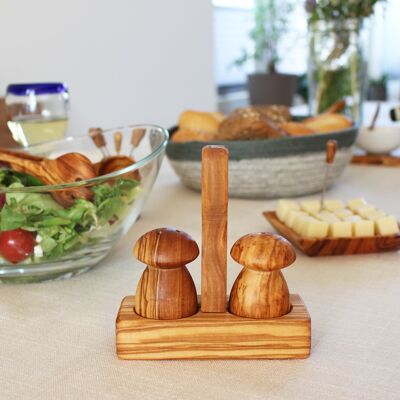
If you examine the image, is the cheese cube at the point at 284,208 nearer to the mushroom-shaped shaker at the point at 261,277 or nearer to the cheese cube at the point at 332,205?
the cheese cube at the point at 332,205

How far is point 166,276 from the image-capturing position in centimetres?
53

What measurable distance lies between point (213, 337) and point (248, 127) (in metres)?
0.66

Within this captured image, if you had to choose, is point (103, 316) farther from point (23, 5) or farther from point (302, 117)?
point (23, 5)

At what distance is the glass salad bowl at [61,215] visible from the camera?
25.9 inches

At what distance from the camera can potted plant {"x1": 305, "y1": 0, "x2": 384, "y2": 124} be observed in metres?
1.57

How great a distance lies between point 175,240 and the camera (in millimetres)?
516

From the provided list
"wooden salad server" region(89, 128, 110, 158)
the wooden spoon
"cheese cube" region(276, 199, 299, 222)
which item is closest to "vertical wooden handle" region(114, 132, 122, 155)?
"wooden salad server" region(89, 128, 110, 158)

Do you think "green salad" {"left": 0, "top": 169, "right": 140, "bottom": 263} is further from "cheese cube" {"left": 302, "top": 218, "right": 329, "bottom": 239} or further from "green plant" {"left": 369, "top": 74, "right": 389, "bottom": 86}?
"green plant" {"left": 369, "top": 74, "right": 389, "bottom": 86}

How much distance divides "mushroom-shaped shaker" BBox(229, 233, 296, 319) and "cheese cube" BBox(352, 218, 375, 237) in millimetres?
287

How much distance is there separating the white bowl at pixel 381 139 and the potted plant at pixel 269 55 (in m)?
2.84

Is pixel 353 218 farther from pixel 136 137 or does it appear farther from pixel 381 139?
pixel 381 139

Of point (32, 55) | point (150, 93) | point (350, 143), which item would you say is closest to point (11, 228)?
point (350, 143)

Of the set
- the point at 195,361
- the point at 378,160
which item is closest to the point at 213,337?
the point at 195,361

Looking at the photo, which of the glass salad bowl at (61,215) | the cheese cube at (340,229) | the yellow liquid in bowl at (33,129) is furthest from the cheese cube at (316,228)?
the yellow liquid in bowl at (33,129)
